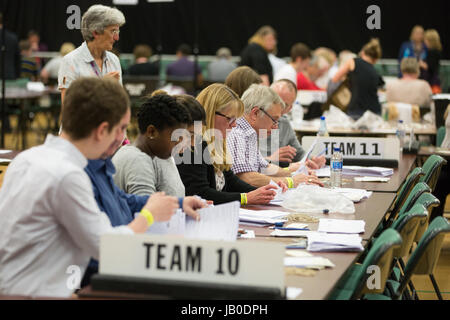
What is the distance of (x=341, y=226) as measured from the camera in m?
2.97

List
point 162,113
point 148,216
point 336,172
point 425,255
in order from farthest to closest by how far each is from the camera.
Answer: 1. point 336,172
2. point 425,255
3. point 162,113
4. point 148,216

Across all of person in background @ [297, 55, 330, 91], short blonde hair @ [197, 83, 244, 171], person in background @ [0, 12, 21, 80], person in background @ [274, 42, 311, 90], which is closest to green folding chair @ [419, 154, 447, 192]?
short blonde hair @ [197, 83, 244, 171]

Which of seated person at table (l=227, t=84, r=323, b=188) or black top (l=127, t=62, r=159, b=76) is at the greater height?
black top (l=127, t=62, r=159, b=76)

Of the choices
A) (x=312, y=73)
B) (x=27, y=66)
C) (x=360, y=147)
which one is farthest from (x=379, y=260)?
(x=27, y=66)

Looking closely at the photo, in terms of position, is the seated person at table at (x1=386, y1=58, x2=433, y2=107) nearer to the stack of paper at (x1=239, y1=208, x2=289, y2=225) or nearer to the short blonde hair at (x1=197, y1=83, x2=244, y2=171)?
the short blonde hair at (x1=197, y1=83, x2=244, y2=171)

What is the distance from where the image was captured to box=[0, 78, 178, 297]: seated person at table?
76.5 inches

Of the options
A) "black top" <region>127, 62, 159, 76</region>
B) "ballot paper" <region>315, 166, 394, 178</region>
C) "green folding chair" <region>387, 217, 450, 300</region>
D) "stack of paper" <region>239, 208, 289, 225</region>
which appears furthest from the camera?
"black top" <region>127, 62, 159, 76</region>

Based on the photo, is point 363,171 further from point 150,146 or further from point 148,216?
point 148,216

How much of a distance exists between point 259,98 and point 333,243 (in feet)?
6.32

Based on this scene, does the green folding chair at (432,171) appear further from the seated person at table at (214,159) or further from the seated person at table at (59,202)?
the seated person at table at (59,202)

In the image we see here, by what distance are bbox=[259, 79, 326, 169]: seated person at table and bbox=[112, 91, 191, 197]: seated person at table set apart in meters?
1.85

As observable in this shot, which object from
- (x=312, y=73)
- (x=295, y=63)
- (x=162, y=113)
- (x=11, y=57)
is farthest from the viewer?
(x=11, y=57)

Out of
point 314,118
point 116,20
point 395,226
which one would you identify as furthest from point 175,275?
point 314,118
